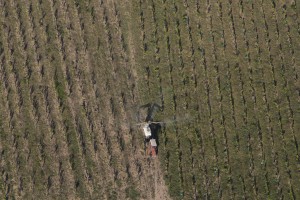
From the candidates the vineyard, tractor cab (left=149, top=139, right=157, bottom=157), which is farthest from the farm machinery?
the vineyard

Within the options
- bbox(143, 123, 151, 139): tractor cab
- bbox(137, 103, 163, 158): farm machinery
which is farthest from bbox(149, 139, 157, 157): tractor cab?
bbox(143, 123, 151, 139): tractor cab

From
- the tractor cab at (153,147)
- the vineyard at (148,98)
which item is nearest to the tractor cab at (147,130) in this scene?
the tractor cab at (153,147)

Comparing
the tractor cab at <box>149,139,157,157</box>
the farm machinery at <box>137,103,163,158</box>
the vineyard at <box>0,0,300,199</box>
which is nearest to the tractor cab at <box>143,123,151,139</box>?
the farm machinery at <box>137,103,163,158</box>

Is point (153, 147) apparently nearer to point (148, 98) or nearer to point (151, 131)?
point (151, 131)

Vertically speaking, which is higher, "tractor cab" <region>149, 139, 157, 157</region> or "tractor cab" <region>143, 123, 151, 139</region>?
"tractor cab" <region>143, 123, 151, 139</region>

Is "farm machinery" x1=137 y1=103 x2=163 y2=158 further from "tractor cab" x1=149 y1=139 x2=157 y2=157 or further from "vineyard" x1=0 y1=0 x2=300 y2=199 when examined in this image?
"vineyard" x1=0 y1=0 x2=300 y2=199

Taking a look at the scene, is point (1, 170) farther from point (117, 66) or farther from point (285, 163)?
point (285, 163)

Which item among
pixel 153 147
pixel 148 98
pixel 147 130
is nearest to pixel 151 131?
pixel 147 130

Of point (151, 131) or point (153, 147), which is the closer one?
point (153, 147)

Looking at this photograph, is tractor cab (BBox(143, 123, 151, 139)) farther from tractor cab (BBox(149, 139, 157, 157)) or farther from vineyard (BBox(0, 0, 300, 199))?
vineyard (BBox(0, 0, 300, 199))
